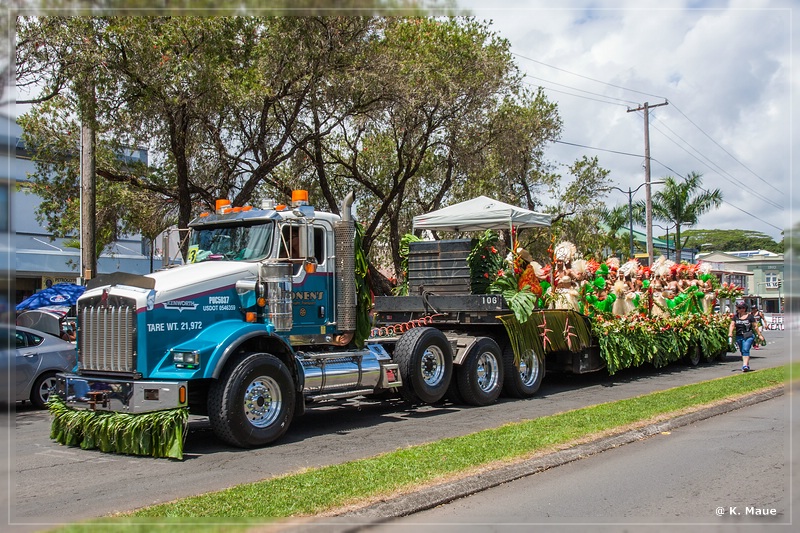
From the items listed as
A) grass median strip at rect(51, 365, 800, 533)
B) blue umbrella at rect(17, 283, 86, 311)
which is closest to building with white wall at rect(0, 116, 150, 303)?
blue umbrella at rect(17, 283, 86, 311)

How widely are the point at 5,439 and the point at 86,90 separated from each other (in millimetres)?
13229

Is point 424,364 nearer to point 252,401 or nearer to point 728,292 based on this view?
point 252,401

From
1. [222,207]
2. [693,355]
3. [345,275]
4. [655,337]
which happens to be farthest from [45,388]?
[693,355]

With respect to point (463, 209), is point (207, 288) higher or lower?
lower

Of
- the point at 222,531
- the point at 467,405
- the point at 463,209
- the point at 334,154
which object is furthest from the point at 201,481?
the point at 334,154

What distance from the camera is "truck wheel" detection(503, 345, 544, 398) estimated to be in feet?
42.3

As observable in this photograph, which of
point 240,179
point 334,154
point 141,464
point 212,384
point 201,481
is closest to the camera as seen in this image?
point 201,481

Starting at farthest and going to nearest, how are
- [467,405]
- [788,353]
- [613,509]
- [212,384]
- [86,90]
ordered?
[86,90]
[467,405]
[212,384]
[613,509]
[788,353]

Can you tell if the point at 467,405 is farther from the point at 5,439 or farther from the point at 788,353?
the point at 5,439

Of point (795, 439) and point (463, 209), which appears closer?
point (795, 439)

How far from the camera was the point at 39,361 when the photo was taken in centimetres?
1228

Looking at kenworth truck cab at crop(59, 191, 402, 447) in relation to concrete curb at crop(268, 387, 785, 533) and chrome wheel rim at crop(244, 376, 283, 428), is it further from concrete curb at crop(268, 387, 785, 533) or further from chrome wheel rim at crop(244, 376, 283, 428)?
concrete curb at crop(268, 387, 785, 533)

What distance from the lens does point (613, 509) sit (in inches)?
230

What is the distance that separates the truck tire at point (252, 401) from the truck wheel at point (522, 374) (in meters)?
5.00
